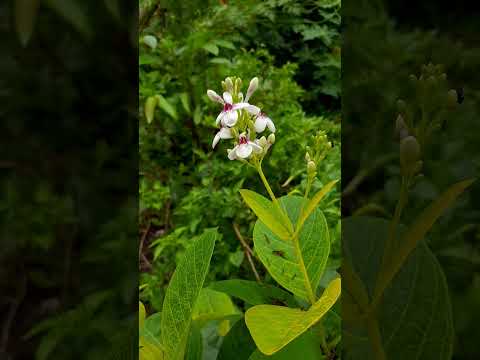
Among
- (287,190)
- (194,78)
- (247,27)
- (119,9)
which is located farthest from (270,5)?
(119,9)

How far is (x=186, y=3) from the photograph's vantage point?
2.89 ft

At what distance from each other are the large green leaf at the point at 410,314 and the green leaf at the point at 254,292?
78 mm

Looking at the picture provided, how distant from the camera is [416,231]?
26 cm

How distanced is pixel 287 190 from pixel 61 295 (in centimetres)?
51

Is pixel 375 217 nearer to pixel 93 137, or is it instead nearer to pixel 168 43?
pixel 93 137

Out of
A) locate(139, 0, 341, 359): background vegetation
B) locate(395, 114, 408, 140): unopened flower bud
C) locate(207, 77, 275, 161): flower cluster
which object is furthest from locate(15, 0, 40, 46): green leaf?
locate(139, 0, 341, 359): background vegetation

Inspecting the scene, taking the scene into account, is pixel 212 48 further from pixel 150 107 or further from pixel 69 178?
pixel 69 178

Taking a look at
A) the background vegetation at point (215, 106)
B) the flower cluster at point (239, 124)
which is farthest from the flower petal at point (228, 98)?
the background vegetation at point (215, 106)

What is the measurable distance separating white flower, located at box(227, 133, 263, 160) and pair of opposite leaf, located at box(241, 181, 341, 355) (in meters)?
0.03

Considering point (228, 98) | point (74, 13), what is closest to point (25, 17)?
point (74, 13)

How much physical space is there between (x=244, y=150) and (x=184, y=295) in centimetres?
10

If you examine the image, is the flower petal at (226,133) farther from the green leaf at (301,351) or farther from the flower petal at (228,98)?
the green leaf at (301,351)

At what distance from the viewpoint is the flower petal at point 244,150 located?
33 centimetres

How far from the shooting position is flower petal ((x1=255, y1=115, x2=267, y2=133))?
0.35 m
